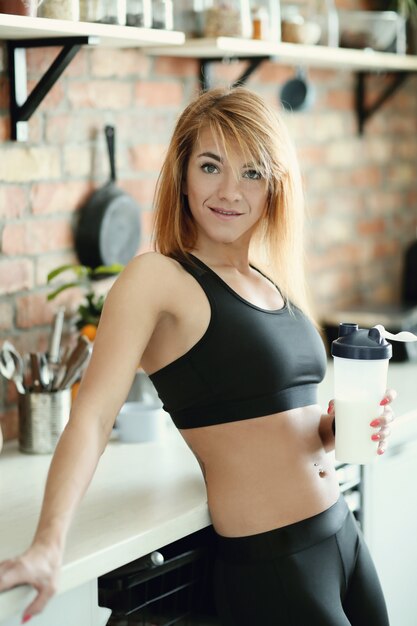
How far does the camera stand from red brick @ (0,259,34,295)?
2.25 metres

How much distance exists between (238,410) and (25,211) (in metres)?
0.83

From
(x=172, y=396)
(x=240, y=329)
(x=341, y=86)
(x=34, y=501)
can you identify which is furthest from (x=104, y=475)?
(x=341, y=86)

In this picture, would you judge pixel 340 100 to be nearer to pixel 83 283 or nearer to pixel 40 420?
pixel 83 283

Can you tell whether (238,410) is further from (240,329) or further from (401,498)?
(401,498)

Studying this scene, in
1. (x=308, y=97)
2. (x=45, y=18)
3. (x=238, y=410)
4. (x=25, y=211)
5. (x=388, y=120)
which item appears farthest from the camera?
(x=388, y=120)

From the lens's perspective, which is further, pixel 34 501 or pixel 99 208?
pixel 99 208

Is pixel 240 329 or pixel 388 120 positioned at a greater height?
pixel 388 120

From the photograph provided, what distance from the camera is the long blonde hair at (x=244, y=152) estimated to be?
182 cm

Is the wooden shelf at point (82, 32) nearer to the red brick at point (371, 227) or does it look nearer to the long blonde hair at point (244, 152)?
the long blonde hair at point (244, 152)

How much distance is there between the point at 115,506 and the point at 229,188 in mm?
612

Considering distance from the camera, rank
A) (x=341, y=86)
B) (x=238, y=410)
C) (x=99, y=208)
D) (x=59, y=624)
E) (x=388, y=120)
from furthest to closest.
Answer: (x=388, y=120) → (x=341, y=86) → (x=99, y=208) → (x=238, y=410) → (x=59, y=624)

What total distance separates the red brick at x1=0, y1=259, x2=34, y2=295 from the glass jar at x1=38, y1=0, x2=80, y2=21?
0.56 metres

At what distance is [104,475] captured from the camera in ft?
6.56

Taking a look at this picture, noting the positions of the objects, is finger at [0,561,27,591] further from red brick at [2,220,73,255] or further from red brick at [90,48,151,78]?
red brick at [90,48,151,78]
